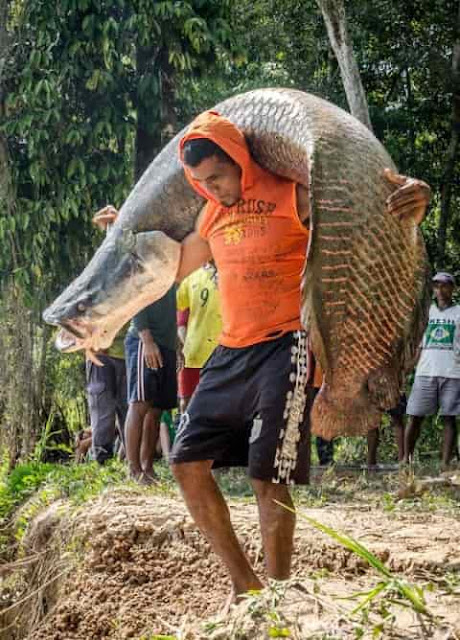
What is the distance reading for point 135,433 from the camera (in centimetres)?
639

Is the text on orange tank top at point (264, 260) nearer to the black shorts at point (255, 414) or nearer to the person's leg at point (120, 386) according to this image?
the black shorts at point (255, 414)

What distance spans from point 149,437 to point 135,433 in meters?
0.15

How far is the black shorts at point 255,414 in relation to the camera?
3277 mm

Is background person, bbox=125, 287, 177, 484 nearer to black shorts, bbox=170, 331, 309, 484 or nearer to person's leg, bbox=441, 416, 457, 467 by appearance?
person's leg, bbox=441, 416, 457, 467

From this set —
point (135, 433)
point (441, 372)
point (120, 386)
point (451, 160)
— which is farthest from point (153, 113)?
point (451, 160)

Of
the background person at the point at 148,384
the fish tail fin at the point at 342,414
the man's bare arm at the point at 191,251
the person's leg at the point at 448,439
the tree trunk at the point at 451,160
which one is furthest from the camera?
the tree trunk at the point at 451,160

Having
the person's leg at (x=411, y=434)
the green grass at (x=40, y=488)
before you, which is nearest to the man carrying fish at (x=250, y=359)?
the green grass at (x=40, y=488)

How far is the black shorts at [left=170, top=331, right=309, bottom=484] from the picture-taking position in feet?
10.8

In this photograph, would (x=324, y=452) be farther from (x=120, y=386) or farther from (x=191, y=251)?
(x=191, y=251)

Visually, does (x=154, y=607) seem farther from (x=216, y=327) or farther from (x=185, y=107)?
(x=185, y=107)

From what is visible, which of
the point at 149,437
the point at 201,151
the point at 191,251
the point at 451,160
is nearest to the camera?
the point at 201,151

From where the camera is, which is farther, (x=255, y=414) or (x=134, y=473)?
(x=134, y=473)

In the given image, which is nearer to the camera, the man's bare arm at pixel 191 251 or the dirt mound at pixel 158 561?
the man's bare arm at pixel 191 251

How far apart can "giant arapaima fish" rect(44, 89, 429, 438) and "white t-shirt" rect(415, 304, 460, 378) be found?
4741mm
